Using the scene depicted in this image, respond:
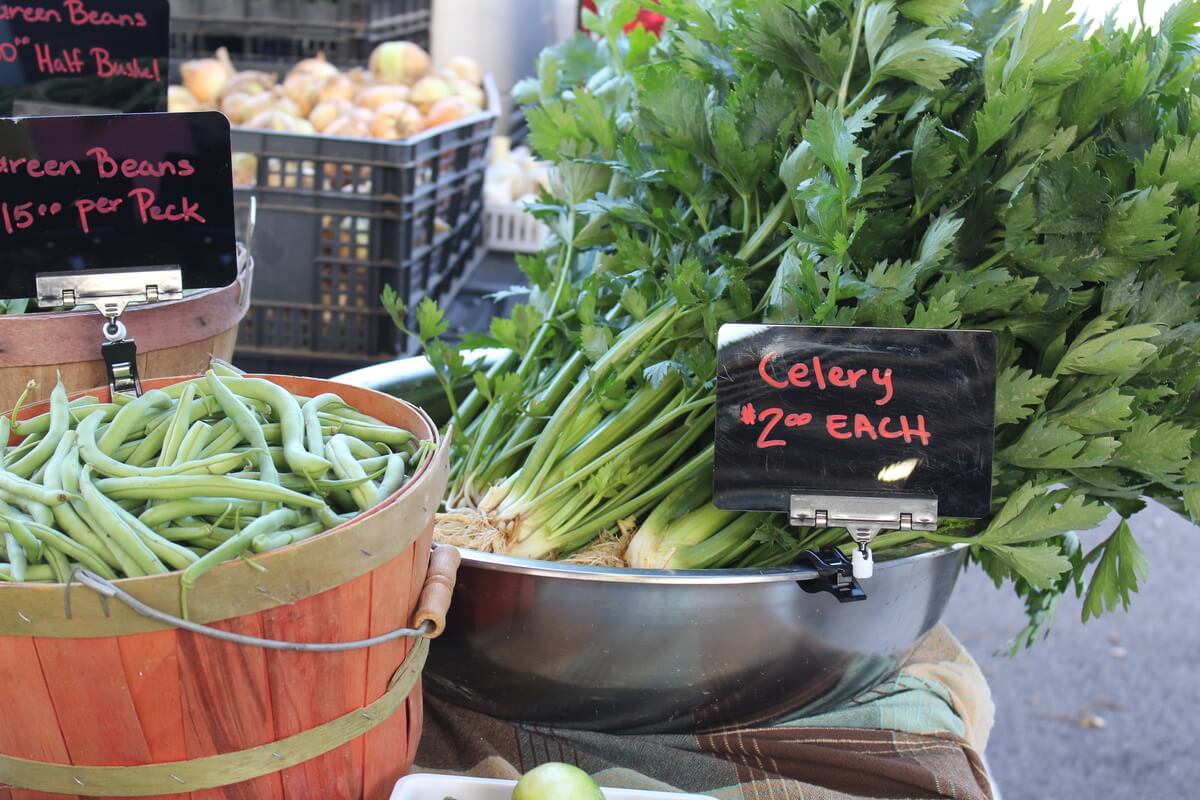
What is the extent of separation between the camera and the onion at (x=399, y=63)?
11.6 ft

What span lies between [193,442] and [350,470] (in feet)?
0.47

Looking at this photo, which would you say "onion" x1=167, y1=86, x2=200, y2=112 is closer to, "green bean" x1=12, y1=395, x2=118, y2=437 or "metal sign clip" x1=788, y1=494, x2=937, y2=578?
"green bean" x1=12, y1=395, x2=118, y2=437

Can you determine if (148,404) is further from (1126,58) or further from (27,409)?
(1126,58)

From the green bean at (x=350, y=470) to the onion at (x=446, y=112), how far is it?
2362 mm

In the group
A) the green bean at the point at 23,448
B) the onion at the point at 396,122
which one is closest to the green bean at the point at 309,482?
the green bean at the point at 23,448

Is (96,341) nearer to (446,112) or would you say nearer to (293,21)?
(446,112)

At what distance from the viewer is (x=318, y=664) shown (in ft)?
2.88

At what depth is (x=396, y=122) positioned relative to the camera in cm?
312

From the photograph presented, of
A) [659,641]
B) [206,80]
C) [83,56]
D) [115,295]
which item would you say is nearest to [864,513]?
[659,641]

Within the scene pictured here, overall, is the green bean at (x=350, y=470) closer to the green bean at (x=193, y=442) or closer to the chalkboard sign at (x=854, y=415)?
the green bean at (x=193, y=442)

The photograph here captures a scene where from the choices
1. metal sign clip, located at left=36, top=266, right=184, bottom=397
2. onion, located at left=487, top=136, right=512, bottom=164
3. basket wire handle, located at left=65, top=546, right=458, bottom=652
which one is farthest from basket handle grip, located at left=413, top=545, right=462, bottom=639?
onion, located at left=487, top=136, right=512, bottom=164

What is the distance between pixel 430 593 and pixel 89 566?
0.30 meters

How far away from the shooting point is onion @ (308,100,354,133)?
312 cm

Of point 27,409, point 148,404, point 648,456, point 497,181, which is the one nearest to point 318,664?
point 148,404
